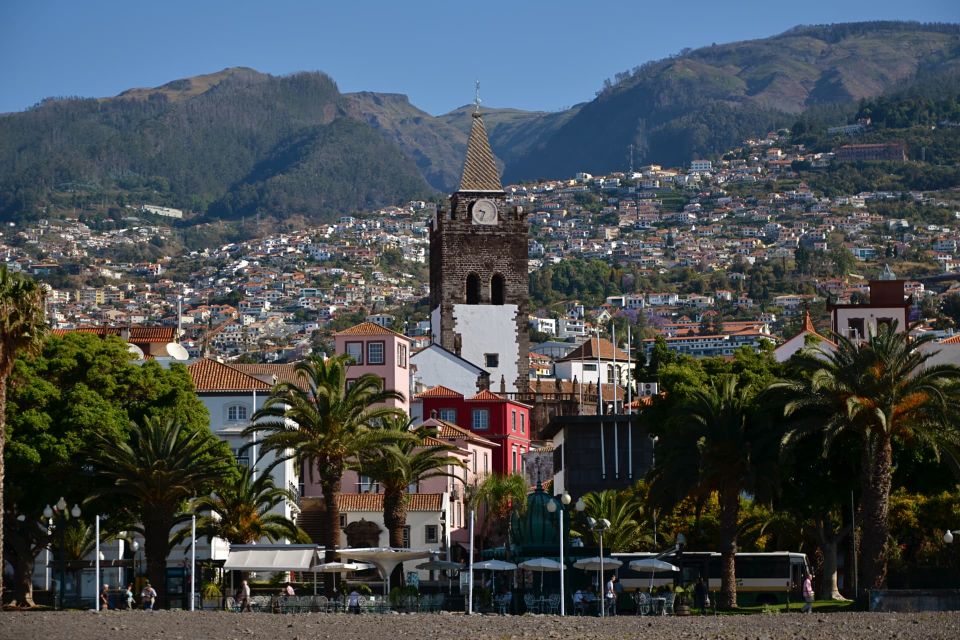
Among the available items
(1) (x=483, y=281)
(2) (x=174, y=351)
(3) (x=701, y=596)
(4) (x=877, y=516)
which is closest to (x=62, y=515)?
(3) (x=701, y=596)

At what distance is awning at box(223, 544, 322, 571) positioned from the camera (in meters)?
59.0

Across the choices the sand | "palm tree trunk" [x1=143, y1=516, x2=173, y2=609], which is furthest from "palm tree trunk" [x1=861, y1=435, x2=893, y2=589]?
"palm tree trunk" [x1=143, y1=516, x2=173, y2=609]

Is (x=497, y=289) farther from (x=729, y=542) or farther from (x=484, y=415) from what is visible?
(x=729, y=542)

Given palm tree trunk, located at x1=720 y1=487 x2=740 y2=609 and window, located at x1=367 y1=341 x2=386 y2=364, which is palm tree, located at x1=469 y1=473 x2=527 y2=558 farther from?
palm tree trunk, located at x1=720 y1=487 x2=740 y2=609

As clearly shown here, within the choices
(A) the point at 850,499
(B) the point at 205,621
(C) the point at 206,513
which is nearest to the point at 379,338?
(C) the point at 206,513

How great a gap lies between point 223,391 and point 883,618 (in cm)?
3982

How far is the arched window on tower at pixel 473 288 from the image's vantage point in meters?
122

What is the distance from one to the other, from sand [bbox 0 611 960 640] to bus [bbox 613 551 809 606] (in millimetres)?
8677

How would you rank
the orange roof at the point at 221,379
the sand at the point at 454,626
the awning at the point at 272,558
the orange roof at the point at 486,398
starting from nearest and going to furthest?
the sand at the point at 454,626 < the awning at the point at 272,558 < the orange roof at the point at 221,379 < the orange roof at the point at 486,398

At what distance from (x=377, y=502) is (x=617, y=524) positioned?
48.7 feet

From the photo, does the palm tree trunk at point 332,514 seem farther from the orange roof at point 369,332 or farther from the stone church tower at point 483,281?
the stone church tower at point 483,281

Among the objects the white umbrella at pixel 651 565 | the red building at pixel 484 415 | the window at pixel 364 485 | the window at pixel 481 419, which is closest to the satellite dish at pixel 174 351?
the window at pixel 364 485

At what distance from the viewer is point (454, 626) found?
4666cm

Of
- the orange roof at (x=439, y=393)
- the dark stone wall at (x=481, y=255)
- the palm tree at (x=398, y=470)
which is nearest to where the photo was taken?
the palm tree at (x=398, y=470)
